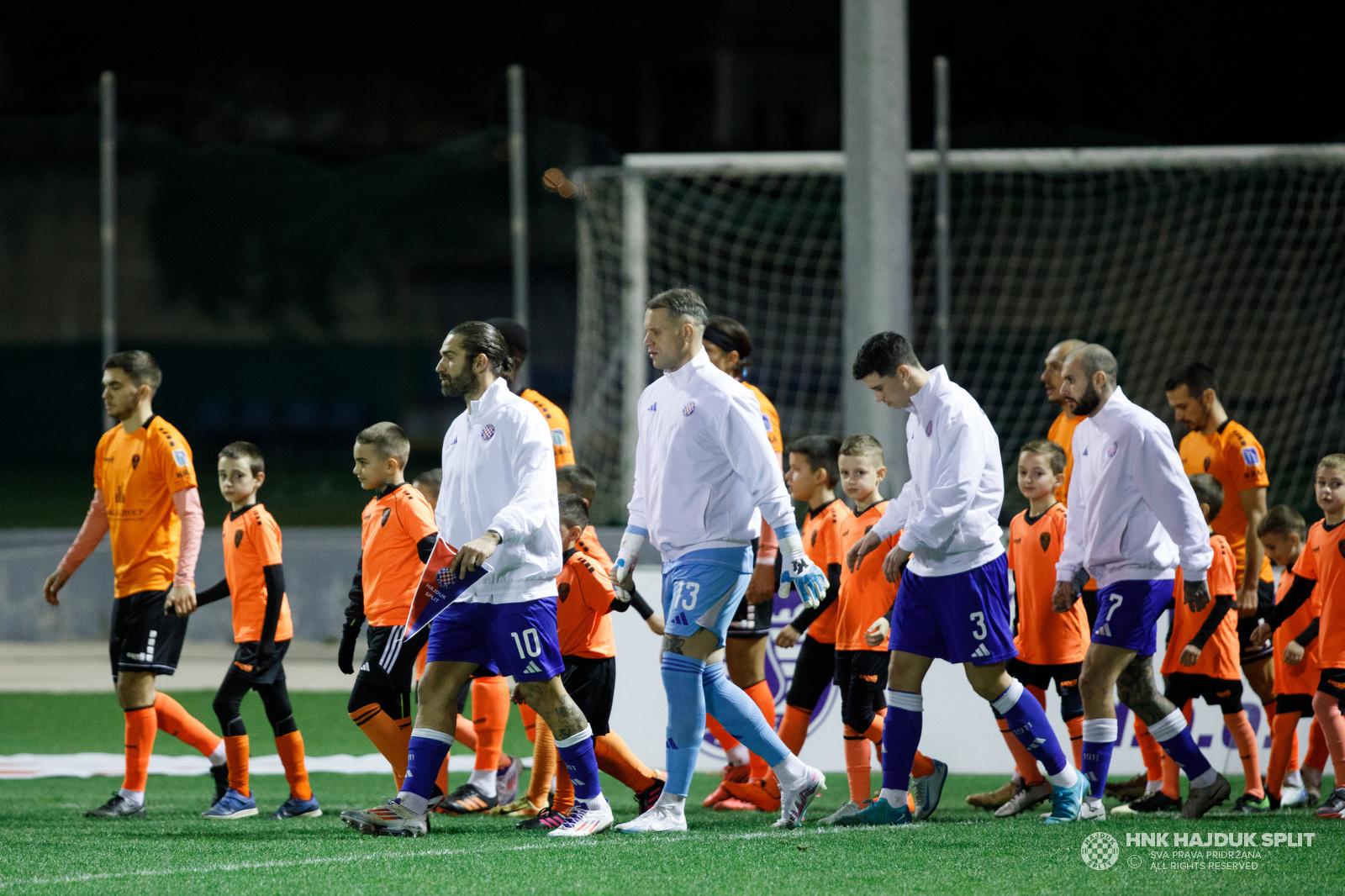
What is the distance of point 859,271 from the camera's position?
27.8 feet

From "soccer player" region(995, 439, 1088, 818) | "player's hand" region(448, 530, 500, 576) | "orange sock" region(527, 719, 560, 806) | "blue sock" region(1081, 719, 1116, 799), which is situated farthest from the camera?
"soccer player" region(995, 439, 1088, 818)

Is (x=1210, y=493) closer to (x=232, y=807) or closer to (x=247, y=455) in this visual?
(x=247, y=455)

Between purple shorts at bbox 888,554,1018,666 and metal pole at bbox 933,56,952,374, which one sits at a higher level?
metal pole at bbox 933,56,952,374

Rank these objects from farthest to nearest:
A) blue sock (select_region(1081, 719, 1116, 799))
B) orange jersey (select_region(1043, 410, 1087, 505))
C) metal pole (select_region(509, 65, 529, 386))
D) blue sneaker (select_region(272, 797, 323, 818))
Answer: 1. metal pole (select_region(509, 65, 529, 386))
2. orange jersey (select_region(1043, 410, 1087, 505))
3. blue sneaker (select_region(272, 797, 323, 818))
4. blue sock (select_region(1081, 719, 1116, 799))

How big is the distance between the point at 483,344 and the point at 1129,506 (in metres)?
2.54

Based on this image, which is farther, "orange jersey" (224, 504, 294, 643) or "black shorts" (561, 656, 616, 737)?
"orange jersey" (224, 504, 294, 643)

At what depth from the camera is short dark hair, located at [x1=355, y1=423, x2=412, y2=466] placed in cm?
609

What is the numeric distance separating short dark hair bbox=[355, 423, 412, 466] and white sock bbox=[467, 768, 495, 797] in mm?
1420

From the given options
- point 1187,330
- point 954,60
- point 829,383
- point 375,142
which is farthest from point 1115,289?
point 375,142

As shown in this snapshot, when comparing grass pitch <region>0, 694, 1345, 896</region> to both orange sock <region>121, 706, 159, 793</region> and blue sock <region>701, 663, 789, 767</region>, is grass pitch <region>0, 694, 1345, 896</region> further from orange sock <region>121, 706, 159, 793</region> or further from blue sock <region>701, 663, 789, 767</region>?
blue sock <region>701, 663, 789, 767</region>

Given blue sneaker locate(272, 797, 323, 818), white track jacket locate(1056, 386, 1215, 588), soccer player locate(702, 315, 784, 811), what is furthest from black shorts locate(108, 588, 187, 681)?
white track jacket locate(1056, 386, 1215, 588)

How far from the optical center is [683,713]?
5367 mm

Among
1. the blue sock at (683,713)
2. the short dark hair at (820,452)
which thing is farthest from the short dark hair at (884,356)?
the blue sock at (683,713)

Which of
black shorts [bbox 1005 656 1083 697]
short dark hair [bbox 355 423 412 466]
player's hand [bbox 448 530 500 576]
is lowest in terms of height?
black shorts [bbox 1005 656 1083 697]
